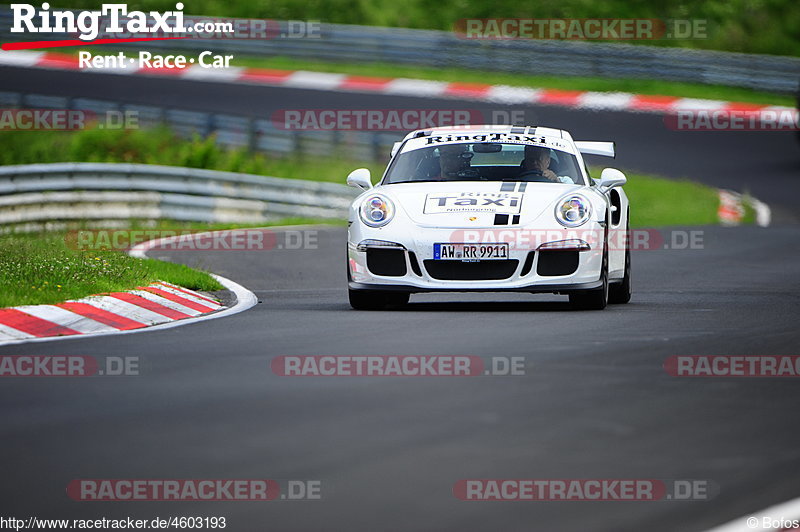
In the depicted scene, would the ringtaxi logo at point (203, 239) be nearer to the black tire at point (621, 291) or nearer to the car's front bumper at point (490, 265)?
the black tire at point (621, 291)

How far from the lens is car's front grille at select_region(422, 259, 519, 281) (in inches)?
403

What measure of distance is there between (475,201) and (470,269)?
1.72ft

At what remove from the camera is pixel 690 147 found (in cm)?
2934

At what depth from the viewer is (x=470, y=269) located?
10266 mm

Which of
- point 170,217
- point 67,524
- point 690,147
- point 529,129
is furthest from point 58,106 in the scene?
point 67,524

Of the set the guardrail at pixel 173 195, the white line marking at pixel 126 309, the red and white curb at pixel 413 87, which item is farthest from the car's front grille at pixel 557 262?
the red and white curb at pixel 413 87

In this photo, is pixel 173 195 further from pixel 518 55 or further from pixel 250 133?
pixel 518 55

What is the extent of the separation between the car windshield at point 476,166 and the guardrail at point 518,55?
22.0m

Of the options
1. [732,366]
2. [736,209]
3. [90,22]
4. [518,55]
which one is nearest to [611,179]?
[732,366]

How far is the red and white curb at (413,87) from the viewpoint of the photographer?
104 ft

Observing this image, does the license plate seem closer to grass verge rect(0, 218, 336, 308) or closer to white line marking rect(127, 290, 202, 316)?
white line marking rect(127, 290, 202, 316)

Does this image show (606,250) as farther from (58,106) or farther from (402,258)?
(58,106)

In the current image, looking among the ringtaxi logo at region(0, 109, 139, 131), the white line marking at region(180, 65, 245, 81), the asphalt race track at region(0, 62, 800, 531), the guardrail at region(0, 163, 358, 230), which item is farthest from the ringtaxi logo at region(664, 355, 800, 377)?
the white line marking at region(180, 65, 245, 81)

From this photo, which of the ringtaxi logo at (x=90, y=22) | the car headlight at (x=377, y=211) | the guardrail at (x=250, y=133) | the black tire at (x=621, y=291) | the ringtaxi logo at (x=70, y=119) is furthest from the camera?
the ringtaxi logo at (x=90, y=22)
